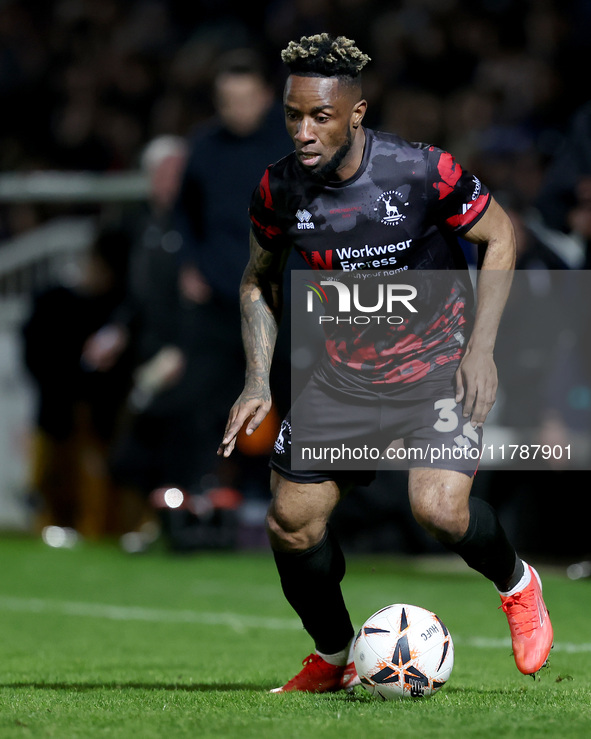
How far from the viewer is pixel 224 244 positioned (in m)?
9.17

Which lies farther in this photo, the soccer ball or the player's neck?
the player's neck

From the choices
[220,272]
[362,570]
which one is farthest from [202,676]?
[220,272]

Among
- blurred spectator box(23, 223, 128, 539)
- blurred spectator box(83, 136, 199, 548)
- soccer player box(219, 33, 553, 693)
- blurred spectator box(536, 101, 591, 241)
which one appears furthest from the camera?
blurred spectator box(23, 223, 128, 539)

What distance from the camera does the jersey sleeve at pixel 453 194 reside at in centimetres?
468

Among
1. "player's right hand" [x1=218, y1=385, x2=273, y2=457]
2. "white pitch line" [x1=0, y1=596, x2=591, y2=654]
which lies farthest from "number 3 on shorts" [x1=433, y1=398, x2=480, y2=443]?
"white pitch line" [x1=0, y1=596, x2=591, y2=654]

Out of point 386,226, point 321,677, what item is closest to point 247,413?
point 386,226

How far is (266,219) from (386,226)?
44cm

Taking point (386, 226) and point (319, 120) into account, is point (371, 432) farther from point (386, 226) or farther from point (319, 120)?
point (319, 120)

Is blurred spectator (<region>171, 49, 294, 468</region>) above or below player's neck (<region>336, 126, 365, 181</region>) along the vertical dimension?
below

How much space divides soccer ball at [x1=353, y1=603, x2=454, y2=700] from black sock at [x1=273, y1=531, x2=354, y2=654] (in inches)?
11.9

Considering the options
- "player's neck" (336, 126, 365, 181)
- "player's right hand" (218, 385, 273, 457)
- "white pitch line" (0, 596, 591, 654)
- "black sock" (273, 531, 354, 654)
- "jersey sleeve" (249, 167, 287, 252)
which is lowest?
"white pitch line" (0, 596, 591, 654)

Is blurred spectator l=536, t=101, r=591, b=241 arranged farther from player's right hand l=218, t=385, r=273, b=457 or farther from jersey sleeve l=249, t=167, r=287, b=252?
player's right hand l=218, t=385, r=273, b=457

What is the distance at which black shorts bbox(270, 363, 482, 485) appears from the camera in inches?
185

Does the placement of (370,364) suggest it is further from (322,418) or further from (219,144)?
(219,144)
